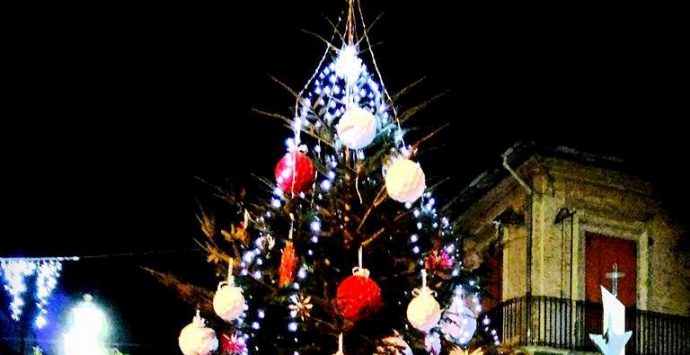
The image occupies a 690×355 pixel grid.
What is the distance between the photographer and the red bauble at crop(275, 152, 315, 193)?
240 inches

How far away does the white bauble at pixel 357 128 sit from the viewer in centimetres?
589

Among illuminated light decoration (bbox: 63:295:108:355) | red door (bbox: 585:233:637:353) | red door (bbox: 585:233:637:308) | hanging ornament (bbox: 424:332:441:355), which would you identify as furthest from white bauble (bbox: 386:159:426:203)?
Result: red door (bbox: 585:233:637:308)

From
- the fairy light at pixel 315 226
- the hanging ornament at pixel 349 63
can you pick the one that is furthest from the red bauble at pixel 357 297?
the hanging ornament at pixel 349 63

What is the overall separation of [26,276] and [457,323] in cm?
885

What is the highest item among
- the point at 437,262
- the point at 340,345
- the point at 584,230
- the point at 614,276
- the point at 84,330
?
the point at 584,230

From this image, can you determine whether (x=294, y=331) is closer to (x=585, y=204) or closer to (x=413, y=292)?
(x=413, y=292)

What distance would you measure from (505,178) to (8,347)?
36.5 feet

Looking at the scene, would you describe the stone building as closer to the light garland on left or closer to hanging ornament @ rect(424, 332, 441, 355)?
the light garland on left

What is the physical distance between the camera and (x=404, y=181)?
5773 mm

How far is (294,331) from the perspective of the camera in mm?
6301

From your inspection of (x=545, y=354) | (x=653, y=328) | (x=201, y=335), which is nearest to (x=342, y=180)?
(x=201, y=335)

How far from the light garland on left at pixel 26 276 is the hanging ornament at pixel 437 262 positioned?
21.2 feet

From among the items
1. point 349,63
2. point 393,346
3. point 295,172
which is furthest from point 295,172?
point 393,346

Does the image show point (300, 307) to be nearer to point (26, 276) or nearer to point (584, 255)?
point (26, 276)
